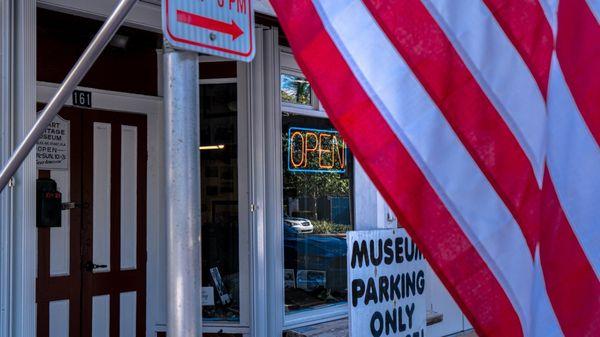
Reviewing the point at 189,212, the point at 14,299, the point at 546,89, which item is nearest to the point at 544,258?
the point at 546,89

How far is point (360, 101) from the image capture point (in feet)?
6.62

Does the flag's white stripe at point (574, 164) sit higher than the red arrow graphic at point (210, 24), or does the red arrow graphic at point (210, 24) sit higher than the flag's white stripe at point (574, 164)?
the red arrow graphic at point (210, 24)

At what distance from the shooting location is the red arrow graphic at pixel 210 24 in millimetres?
1927

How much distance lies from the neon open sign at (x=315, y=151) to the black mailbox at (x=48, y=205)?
2.47 m

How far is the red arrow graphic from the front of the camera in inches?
75.9

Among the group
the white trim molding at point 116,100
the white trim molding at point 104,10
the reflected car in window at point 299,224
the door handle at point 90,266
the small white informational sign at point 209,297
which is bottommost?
the small white informational sign at point 209,297

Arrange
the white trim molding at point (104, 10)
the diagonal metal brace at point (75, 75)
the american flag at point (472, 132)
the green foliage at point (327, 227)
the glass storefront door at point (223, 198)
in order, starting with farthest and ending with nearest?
the green foliage at point (327, 227) → the glass storefront door at point (223, 198) → the white trim molding at point (104, 10) → the american flag at point (472, 132) → the diagonal metal brace at point (75, 75)

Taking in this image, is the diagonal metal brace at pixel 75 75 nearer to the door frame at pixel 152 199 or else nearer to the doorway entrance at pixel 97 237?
the doorway entrance at pixel 97 237

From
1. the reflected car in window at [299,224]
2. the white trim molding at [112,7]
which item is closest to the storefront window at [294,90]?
the white trim molding at [112,7]

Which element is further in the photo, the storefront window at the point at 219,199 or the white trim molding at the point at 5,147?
the storefront window at the point at 219,199

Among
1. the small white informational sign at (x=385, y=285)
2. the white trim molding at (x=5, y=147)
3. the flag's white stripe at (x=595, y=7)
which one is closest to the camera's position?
the flag's white stripe at (x=595, y=7)

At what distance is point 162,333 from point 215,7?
4682 millimetres

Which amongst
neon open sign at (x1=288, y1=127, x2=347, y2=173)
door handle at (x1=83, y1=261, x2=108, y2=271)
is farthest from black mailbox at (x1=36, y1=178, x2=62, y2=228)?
neon open sign at (x1=288, y1=127, x2=347, y2=173)

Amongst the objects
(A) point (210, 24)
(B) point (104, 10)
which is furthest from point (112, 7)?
(A) point (210, 24)
